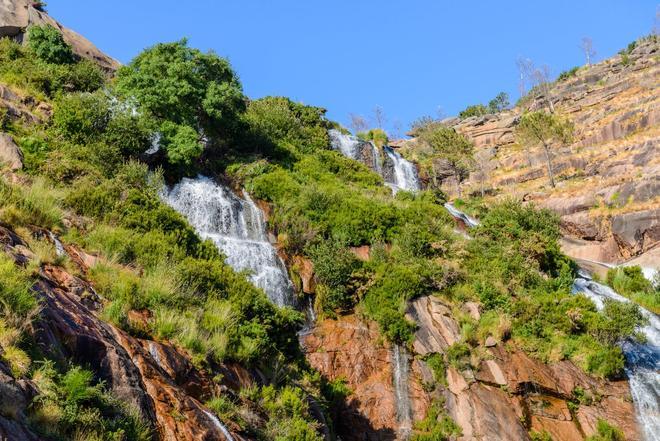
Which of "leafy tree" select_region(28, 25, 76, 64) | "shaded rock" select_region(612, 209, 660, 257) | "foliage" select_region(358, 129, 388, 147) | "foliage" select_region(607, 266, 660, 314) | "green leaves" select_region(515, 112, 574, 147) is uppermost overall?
"green leaves" select_region(515, 112, 574, 147)

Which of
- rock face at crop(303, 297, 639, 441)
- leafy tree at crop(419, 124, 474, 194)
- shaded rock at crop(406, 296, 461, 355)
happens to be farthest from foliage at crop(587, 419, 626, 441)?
leafy tree at crop(419, 124, 474, 194)

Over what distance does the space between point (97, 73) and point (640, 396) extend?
87.9 ft

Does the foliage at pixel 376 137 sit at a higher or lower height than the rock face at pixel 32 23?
higher

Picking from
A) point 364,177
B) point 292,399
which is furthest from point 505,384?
point 364,177

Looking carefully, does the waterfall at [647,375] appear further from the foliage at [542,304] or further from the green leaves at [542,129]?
the green leaves at [542,129]

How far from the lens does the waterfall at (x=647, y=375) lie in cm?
1579

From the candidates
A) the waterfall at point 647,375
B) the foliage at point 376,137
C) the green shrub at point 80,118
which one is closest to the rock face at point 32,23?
the green shrub at point 80,118

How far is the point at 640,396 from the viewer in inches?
648

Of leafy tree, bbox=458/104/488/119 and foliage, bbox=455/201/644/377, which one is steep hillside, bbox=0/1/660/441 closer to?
foliage, bbox=455/201/644/377

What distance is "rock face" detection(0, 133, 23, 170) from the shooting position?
13672mm

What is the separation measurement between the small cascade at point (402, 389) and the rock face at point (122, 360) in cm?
800

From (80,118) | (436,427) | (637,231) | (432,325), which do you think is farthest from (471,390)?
(637,231)

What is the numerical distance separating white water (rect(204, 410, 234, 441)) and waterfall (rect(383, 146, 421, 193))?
33257 mm

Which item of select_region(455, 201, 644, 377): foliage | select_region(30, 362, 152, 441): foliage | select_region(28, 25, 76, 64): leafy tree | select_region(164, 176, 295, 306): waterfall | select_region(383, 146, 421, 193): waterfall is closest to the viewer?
select_region(30, 362, 152, 441): foliage
